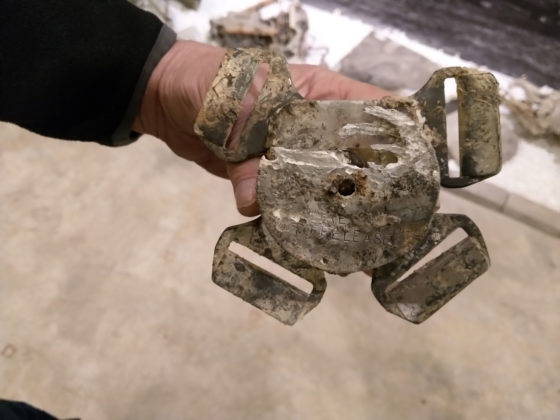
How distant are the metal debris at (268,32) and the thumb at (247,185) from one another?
2.97 feet

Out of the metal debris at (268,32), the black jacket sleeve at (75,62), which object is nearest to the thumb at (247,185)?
the black jacket sleeve at (75,62)

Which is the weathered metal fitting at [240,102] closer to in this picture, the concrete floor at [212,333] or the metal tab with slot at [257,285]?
the metal tab with slot at [257,285]

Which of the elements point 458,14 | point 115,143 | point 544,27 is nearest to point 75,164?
point 115,143

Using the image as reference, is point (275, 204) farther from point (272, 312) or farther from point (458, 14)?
point (458, 14)

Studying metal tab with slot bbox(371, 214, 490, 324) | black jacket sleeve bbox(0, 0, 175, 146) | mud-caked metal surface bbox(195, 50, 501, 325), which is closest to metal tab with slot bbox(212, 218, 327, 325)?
mud-caked metal surface bbox(195, 50, 501, 325)

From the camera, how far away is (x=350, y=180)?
685 mm

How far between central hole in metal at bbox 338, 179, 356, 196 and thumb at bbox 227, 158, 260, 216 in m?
0.13

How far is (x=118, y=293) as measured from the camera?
1.33 meters

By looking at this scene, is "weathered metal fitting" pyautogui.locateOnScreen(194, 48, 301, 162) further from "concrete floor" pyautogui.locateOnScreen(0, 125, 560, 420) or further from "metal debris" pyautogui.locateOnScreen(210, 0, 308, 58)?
"metal debris" pyautogui.locateOnScreen(210, 0, 308, 58)

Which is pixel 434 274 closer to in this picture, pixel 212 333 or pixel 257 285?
pixel 257 285

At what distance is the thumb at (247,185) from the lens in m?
Result: 0.76

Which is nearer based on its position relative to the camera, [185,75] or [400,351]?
[185,75]

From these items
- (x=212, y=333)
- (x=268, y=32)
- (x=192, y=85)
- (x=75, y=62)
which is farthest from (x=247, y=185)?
(x=268, y=32)

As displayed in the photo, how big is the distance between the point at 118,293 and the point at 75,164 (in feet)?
1.37
